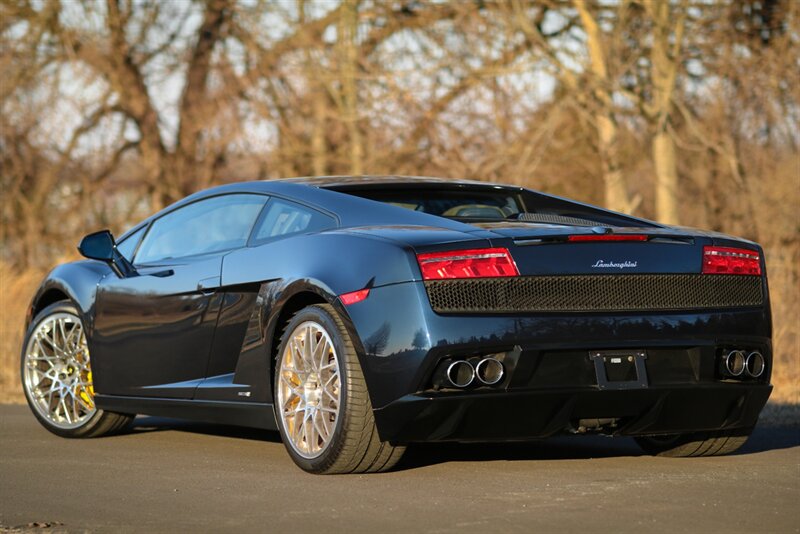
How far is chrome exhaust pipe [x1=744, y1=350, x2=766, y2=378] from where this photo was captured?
19.9 ft

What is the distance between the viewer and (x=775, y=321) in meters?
12.9

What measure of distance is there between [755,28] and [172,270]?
1038 cm

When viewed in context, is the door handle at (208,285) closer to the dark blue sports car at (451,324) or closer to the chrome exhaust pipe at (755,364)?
the dark blue sports car at (451,324)

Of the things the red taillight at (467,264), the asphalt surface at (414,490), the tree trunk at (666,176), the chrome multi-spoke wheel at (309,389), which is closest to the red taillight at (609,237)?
the red taillight at (467,264)

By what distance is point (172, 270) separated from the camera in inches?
285

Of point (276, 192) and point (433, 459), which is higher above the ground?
point (276, 192)

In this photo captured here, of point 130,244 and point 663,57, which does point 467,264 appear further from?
point 663,57

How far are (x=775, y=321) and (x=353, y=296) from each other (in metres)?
8.04

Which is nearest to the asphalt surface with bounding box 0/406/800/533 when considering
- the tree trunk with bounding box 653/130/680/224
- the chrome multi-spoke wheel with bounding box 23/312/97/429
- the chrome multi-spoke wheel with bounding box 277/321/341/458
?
the chrome multi-spoke wheel with bounding box 277/321/341/458

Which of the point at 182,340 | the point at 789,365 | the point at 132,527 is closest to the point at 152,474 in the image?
the point at 182,340

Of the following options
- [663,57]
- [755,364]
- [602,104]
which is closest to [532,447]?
[755,364]

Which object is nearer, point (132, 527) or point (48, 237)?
point (132, 527)

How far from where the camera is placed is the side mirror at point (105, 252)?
7.73 metres

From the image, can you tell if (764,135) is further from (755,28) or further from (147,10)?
(147,10)
